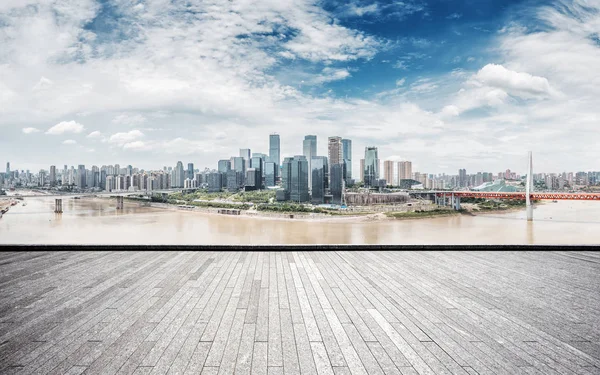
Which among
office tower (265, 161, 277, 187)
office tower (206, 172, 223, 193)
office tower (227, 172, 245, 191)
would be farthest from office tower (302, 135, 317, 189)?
office tower (206, 172, 223, 193)

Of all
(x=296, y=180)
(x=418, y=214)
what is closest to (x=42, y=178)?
(x=296, y=180)

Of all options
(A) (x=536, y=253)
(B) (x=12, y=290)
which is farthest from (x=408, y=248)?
(B) (x=12, y=290)

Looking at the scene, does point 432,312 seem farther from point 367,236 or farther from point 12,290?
point 367,236

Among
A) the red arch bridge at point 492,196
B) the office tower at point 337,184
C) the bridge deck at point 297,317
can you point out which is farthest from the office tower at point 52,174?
the bridge deck at point 297,317

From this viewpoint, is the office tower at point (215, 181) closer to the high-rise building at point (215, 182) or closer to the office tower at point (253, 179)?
the high-rise building at point (215, 182)

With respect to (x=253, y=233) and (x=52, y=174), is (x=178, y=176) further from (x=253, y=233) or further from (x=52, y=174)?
(x=253, y=233)
